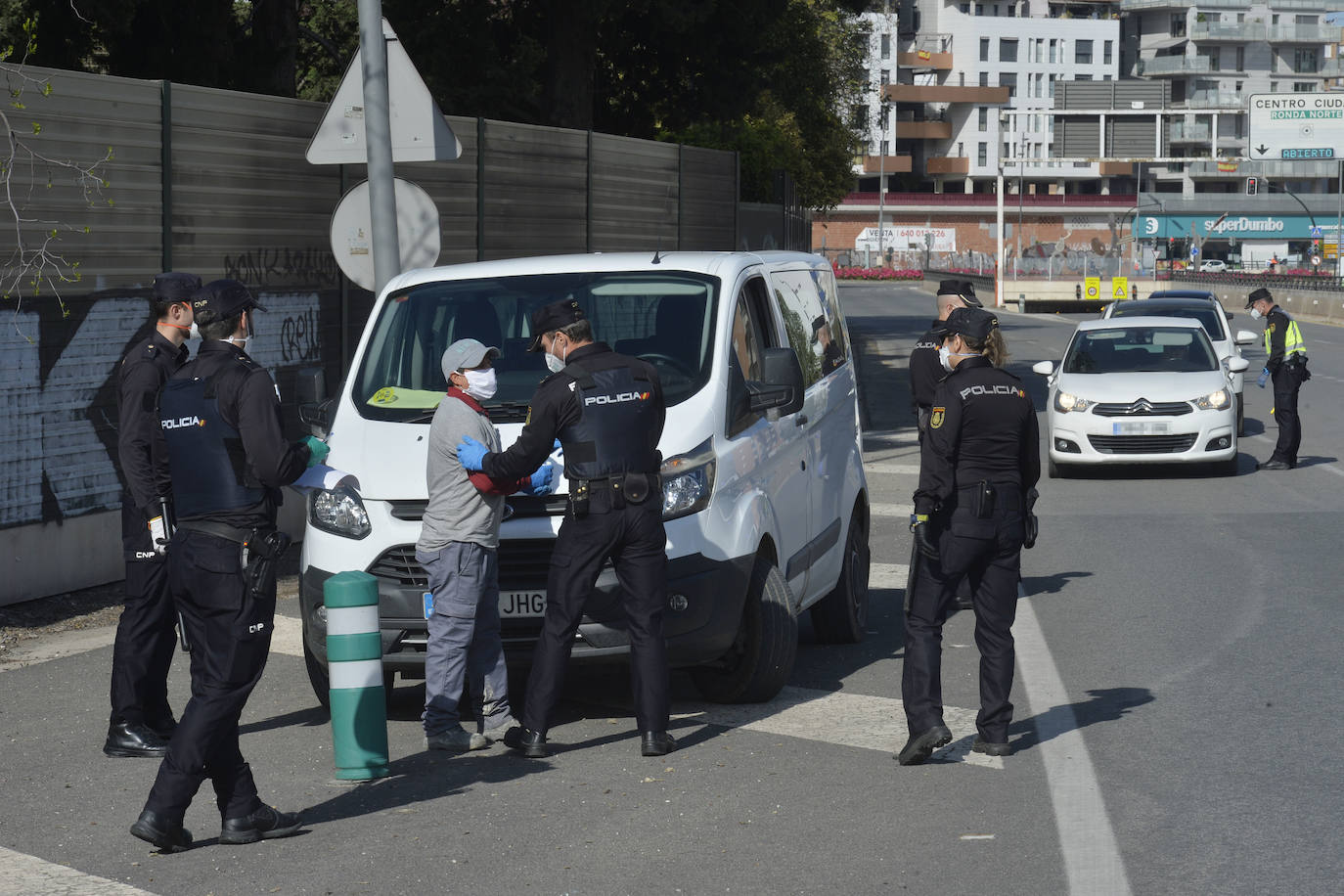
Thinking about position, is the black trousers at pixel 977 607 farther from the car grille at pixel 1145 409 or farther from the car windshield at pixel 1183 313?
the car windshield at pixel 1183 313

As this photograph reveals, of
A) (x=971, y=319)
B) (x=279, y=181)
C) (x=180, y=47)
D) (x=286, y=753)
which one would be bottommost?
(x=286, y=753)

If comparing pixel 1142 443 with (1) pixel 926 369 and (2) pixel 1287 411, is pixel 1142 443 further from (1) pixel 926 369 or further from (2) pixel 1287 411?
(1) pixel 926 369

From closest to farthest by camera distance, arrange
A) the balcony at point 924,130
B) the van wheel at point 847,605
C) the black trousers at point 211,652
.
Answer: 1. the black trousers at point 211,652
2. the van wheel at point 847,605
3. the balcony at point 924,130

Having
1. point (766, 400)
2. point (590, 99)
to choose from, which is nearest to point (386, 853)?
point (766, 400)

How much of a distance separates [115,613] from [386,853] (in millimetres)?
5381

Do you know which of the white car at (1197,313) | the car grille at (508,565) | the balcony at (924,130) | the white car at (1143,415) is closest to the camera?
the car grille at (508,565)

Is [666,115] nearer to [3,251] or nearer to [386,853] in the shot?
[3,251]

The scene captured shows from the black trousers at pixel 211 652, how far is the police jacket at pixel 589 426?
130cm

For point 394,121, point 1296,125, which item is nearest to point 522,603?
point 394,121

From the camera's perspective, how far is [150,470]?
6.83m

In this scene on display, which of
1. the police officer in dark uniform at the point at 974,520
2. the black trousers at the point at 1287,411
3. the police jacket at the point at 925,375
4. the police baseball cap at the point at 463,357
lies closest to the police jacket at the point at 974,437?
the police officer in dark uniform at the point at 974,520

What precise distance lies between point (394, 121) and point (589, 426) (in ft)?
16.6

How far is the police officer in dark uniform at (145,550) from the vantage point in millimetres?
6898

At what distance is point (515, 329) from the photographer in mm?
8359
